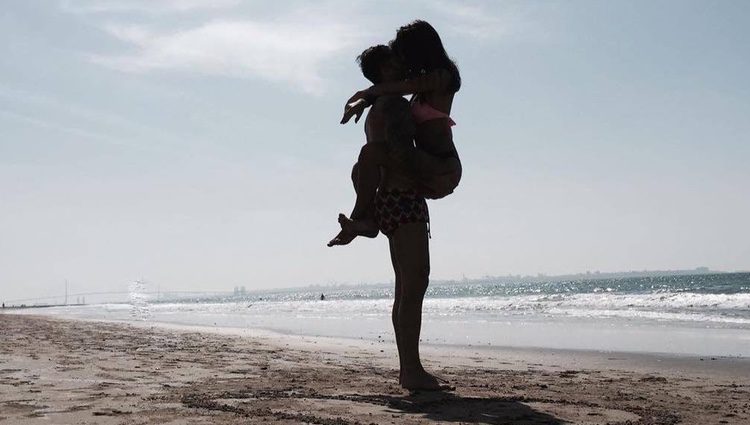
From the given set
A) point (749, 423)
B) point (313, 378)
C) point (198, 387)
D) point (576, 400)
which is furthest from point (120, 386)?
point (749, 423)

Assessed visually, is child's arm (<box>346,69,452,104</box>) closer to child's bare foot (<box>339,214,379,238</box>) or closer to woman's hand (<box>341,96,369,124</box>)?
woman's hand (<box>341,96,369,124</box>)


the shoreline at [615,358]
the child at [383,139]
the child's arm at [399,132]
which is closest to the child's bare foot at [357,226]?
the child at [383,139]

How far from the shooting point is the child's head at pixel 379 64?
4414 millimetres

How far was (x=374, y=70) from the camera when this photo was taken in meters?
4.50

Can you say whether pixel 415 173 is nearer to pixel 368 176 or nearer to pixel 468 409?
pixel 368 176

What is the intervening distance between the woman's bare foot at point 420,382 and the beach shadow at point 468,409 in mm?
102

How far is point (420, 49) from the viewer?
431cm

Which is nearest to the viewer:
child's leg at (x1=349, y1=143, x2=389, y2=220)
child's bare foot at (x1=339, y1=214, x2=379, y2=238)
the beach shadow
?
the beach shadow

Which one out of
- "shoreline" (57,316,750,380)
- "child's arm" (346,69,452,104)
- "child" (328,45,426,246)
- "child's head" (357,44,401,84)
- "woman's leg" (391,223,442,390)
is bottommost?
"shoreline" (57,316,750,380)

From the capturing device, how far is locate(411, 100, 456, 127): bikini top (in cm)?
430

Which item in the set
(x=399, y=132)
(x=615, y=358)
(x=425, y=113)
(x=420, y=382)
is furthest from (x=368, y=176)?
(x=615, y=358)

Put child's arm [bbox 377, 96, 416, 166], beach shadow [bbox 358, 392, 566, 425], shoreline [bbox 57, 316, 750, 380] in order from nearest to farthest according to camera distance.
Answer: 1. beach shadow [bbox 358, 392, 566, 425]
2. child's arm [bbox 377, 96, 416, 166]
3. shoreline [bbox 57, 316, 750, 380]

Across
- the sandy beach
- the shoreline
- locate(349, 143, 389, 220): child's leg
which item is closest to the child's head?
locate(349, 143, 389, 220): child's leg

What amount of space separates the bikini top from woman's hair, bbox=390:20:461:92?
188mm
